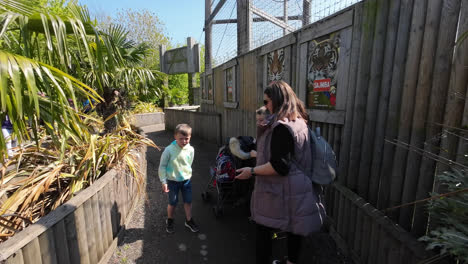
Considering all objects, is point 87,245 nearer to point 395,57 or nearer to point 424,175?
point 424,175

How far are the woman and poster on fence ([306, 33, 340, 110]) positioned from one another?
1157 millimetres

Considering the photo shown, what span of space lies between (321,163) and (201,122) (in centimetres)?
704

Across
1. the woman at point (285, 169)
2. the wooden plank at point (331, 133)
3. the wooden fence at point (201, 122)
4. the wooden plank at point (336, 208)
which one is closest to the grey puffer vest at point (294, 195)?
the woman at point (285, 169)

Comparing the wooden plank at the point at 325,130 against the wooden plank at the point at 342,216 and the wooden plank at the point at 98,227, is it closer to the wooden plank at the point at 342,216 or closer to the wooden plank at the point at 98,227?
the wooden plank at the point at 342,216

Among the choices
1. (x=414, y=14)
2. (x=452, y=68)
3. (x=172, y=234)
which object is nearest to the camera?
(x=452, y=68)

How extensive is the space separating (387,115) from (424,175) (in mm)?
603

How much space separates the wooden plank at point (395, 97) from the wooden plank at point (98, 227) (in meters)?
2.75

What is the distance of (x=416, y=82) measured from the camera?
1889 millimetres

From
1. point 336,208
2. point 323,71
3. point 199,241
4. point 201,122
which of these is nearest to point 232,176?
point 199,241

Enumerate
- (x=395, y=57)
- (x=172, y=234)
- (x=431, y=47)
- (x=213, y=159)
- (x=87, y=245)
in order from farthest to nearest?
(x=213, y=159), (x=172, y=234), (x=87, y=245), (x=395, y=57), (x=431, y=47)

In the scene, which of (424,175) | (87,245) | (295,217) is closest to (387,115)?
(424,175)

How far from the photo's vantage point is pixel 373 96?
2.31 m

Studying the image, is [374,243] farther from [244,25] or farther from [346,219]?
[244,25]

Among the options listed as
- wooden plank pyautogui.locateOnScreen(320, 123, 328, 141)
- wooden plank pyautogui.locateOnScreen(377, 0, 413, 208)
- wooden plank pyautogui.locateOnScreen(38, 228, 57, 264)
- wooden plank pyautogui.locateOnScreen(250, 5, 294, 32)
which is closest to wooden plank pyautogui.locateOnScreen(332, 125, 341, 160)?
wooden plank pyautogui.locateOnScreen(320, 123, 328, 141)
